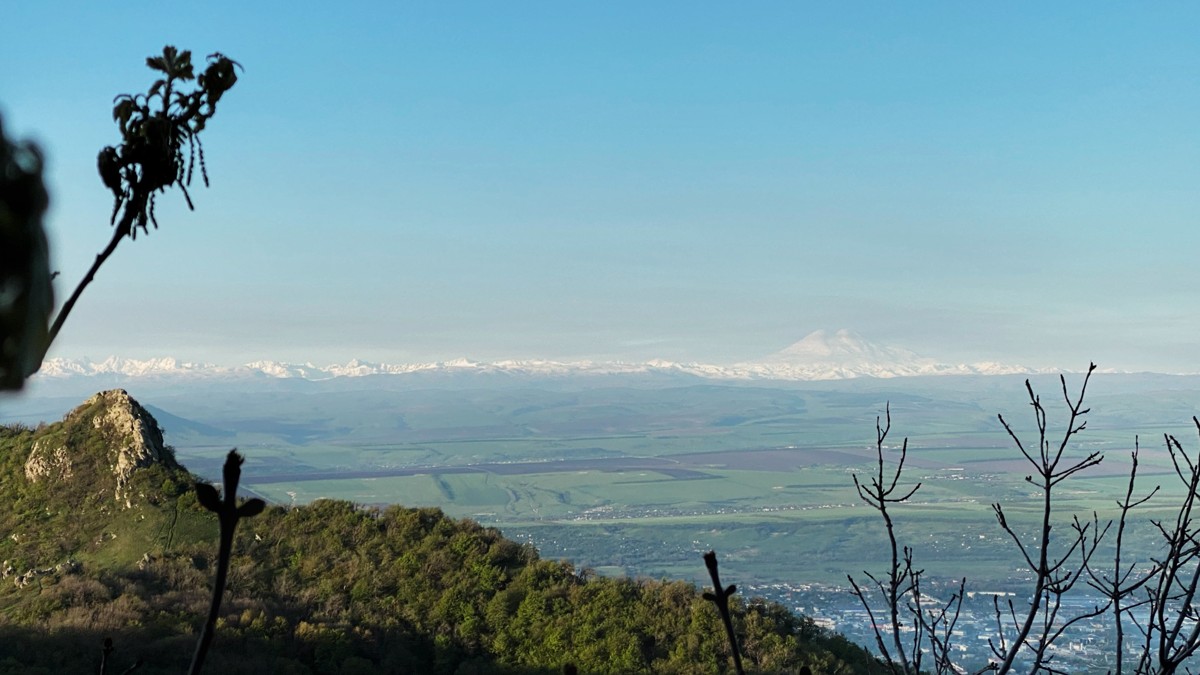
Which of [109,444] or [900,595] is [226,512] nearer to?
[900,595]

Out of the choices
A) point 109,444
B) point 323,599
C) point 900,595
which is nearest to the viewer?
point 900,595

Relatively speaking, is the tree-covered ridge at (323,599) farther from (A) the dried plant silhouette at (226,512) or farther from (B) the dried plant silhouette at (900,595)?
(A) the dried plant silhouette at (226,512)

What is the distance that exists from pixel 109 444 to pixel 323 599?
8.73 meters

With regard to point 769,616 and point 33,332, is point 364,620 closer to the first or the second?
point 769,616

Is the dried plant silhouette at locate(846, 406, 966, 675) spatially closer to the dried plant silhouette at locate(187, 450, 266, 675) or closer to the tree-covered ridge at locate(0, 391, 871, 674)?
the dried plant silhouette at locate(187, 450, 266, 675)

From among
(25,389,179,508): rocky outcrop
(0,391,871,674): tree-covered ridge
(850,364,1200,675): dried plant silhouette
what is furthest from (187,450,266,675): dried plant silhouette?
(25,389,179,508): rocky outcrop

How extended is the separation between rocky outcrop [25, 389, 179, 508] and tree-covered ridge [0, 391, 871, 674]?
0.11m

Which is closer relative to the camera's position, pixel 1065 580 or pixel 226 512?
pixel 226 512

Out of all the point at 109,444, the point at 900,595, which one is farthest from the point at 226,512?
the point at 109,444

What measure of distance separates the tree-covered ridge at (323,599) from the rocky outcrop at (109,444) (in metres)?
0.11

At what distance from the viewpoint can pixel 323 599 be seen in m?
19.1

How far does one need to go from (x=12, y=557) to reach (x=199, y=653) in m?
23.5

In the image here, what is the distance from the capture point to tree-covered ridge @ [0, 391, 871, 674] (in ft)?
50.3

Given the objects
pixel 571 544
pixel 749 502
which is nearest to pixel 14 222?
pixel 571 544
